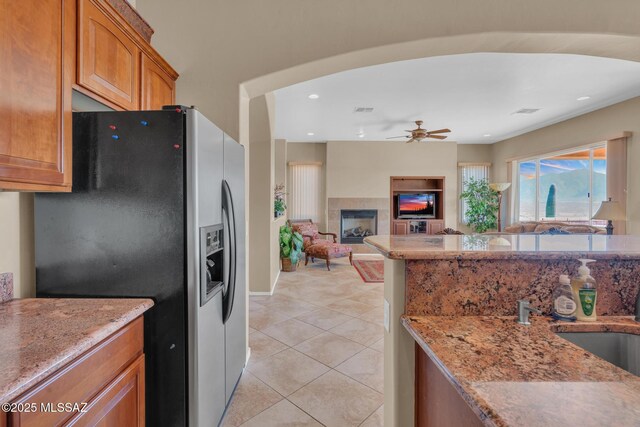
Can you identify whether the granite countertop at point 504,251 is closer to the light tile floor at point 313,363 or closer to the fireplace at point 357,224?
the light tile floor at point 313,363

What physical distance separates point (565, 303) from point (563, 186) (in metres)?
6.33

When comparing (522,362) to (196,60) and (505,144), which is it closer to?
(196,60)

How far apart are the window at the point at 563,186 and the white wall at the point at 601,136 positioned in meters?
0.25

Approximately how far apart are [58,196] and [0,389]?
94 centimetres

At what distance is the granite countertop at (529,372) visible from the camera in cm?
56

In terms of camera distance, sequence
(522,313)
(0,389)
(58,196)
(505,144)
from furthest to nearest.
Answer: (505,144) < (58,196) < (522,313) < (0,389)

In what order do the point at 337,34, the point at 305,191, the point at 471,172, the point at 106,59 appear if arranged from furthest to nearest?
the point at 471,172 → the point at 305,191 → the point at 337,34 → the point at 106,59

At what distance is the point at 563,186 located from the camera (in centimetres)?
586

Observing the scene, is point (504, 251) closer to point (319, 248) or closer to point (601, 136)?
point (319, 248)

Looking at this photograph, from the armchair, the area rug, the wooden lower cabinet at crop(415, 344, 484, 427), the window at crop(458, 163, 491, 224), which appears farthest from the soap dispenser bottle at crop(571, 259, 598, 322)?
the window at crop(458, 163, 491, 224)

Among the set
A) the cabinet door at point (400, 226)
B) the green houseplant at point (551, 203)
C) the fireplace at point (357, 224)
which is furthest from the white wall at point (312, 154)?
the green houseplant at point (551, 203)

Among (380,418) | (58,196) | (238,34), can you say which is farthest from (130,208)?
(380,418)

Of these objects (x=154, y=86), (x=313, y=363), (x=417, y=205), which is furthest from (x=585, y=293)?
(x=417, y=205)

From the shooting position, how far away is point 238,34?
221cm
